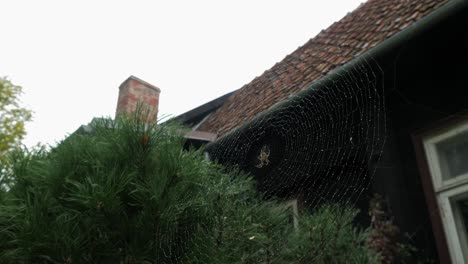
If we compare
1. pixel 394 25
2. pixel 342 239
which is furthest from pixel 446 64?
pixel 342 239

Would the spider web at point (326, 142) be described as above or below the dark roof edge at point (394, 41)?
below

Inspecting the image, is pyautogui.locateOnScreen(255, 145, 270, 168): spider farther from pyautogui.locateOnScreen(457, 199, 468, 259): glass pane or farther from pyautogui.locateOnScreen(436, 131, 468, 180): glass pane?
pyautogui.locateOnScreen(457, 199, 468, 259): glass pane

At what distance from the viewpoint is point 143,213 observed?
5.25ft

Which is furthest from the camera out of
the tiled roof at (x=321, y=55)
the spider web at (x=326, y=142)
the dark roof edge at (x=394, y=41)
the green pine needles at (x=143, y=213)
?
Result: the tiled roof at (x=321, y=55)

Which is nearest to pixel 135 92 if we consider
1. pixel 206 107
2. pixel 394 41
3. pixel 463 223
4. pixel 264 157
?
pixel 206 107

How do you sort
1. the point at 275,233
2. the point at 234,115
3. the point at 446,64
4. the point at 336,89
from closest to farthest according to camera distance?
the point at 275,233 < the point at 446,64 < the point at 336,89 < the point at 234,115

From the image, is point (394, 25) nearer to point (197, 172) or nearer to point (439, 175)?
point (439, 175)

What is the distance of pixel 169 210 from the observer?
1.60 meters

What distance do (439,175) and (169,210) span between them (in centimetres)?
216

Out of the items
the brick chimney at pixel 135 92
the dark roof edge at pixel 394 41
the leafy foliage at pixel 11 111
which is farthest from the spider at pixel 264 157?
the leafy foliage at pixel 11 111

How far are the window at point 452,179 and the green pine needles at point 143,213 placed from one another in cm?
126

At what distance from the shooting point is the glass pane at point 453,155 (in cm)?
304

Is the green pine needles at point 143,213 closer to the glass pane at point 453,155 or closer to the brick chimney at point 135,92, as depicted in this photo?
the glass pane at point 453,155

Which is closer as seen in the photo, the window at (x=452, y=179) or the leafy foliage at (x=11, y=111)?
→ the window at (x=452, y=179)
